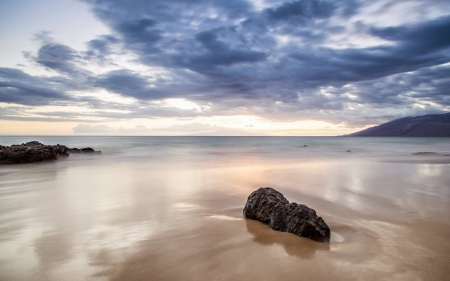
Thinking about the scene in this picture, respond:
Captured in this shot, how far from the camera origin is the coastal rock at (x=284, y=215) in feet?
13.6

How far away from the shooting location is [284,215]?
460 cm

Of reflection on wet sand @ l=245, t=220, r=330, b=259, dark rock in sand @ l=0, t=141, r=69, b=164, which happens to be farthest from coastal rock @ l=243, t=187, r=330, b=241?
dark rock in sand @ l=0, t=141, r=69, b=164

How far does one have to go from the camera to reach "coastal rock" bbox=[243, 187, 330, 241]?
13.6ft

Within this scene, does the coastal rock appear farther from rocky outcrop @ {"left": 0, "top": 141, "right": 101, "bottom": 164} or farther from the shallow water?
rocky outcrop @ {"left": 0, "top": 141, "right": 101, "bottom": 164}

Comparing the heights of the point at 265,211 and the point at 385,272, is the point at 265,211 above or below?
above

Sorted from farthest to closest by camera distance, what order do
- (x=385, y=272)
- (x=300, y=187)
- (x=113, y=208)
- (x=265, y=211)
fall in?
(x=300, y=187) < (x=113, y=208) < (x=265, y=211) < (x=385, y=272)

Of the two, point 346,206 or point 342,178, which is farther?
point 342,178

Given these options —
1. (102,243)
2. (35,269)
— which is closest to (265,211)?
(102,243)

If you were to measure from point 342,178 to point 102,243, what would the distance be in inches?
383

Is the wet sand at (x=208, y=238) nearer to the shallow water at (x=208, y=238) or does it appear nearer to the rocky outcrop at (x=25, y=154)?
the shallow water at (x=208, y=238)

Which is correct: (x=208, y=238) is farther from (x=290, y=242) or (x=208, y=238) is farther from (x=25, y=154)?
(x=25, y=154)

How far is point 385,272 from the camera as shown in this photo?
3.20m

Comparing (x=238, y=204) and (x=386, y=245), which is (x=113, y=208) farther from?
(x=386, y=245)

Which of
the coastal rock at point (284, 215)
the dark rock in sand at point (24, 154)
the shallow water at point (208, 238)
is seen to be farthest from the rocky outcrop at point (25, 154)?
the coastal rock at point (284, 215)
